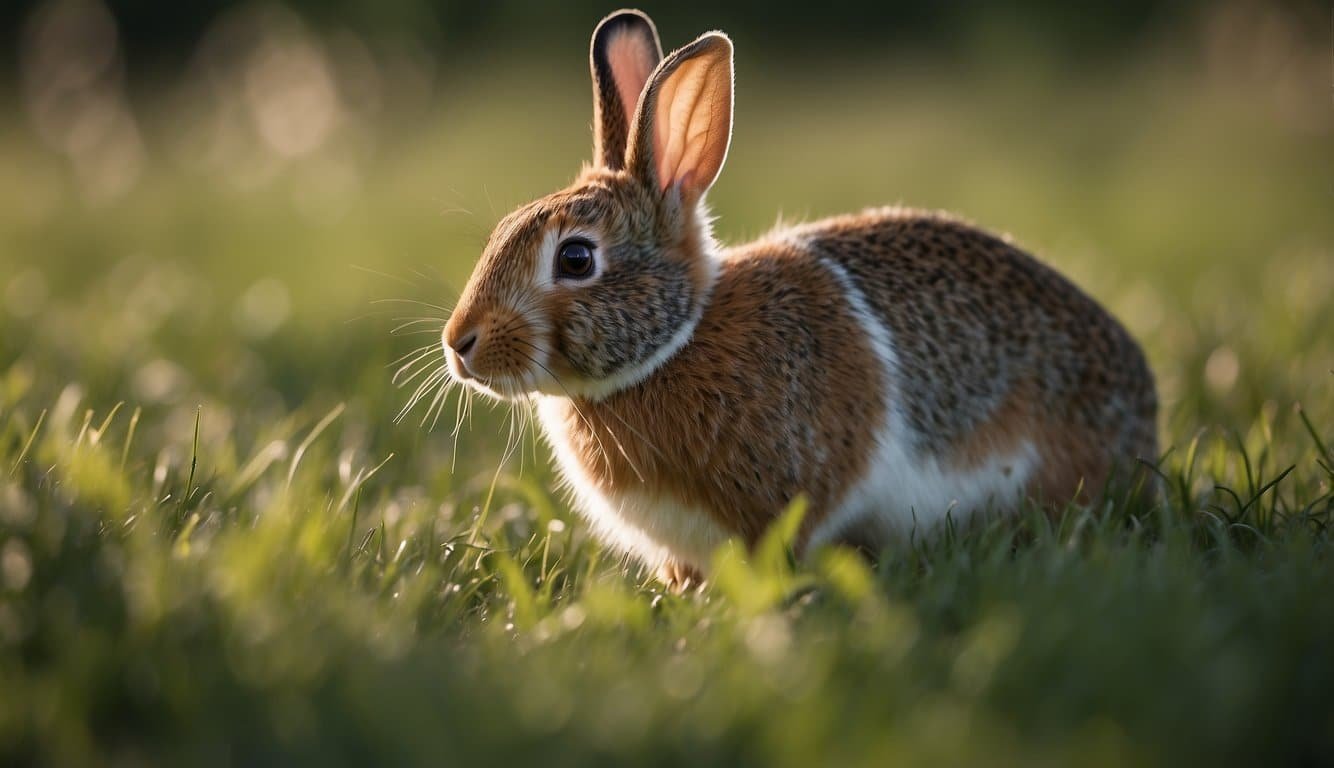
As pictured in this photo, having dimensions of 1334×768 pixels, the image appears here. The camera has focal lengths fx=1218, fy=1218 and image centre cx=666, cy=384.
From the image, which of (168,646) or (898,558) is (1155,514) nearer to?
(898,558)

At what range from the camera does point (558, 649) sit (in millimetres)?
2611

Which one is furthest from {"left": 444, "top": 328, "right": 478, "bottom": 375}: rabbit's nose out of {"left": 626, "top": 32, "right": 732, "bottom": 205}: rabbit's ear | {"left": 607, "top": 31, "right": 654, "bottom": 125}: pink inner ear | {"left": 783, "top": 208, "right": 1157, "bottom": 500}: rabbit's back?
{"left": 783, "top": 208, "right": 1157, "bottom": 500}: rabbit's back

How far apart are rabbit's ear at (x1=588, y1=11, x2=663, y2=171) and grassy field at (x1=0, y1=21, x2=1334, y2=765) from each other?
824mm

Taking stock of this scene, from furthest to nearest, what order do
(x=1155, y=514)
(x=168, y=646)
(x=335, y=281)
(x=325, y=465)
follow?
(x=335, y=281)
(x=325, y=465)
(x=1155, y=514)
(x=168, y=646)

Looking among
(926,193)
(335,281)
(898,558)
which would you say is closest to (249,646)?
(898,558)

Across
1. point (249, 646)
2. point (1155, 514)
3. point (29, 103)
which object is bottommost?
point (1155, 514)

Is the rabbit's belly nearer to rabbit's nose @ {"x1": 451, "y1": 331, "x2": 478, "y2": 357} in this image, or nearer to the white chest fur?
the white chest fur

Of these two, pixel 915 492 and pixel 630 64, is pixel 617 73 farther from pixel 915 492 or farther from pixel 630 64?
pixel 915 492

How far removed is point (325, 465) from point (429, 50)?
10.2 metres

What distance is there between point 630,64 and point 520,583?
1.92 meters

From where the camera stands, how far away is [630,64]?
13.5ft

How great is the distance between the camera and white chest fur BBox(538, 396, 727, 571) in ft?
11.8

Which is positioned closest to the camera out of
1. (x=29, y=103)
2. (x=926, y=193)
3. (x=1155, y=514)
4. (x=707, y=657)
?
(x=707, y=657)

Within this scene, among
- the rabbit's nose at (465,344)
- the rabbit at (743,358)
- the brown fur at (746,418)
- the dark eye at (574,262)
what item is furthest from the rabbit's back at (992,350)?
the rabbit's nose at (465,344)
